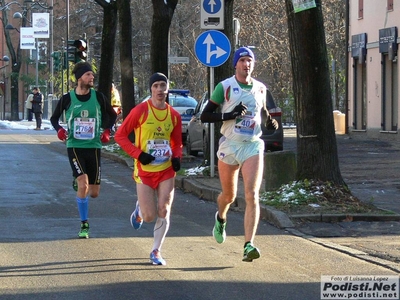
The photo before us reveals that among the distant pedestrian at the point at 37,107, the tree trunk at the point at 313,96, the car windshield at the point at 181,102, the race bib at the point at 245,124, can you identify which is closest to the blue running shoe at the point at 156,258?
the race bib at the point at 245,124

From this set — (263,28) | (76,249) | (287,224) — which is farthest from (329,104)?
(263,28)

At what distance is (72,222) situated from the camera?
11.7 metres

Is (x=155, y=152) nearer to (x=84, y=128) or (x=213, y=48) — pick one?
(x=84, y=128)

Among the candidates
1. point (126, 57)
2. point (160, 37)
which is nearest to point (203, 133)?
point (160, 37)

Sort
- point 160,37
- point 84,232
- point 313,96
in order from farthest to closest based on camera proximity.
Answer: point 160,37, point 313,96, point 84,232

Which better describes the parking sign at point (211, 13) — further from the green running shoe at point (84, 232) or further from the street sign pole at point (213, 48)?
the green running shoe at point (84, 232)

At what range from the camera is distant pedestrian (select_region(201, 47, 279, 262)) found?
8.96 m

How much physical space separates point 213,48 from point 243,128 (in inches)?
280

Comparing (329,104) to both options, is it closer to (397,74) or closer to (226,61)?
(226,61)

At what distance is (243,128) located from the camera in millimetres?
9070

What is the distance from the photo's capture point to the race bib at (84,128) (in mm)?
10406

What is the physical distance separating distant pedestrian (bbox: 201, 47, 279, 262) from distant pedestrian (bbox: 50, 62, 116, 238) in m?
1.70

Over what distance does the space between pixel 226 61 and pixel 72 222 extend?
5987 millimetres

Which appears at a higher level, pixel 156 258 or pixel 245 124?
pixel 245 124
